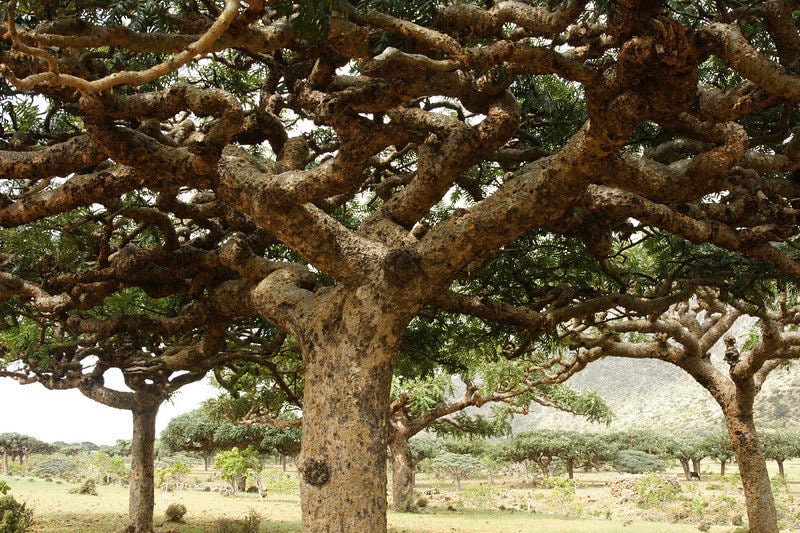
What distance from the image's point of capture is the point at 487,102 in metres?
5.27

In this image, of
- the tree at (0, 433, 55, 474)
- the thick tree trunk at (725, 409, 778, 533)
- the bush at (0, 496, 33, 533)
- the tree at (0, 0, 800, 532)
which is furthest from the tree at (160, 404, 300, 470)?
the tree at (0, 0, 800, 532)

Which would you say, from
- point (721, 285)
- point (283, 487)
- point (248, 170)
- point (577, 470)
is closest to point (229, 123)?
point (248, 170)

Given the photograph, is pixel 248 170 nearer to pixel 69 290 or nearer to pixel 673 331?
pixel 69 290

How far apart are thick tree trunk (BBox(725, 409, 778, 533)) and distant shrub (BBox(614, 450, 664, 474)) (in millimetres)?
43594

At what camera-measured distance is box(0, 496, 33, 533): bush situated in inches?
442

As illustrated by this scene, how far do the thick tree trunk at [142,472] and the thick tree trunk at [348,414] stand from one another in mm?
10781

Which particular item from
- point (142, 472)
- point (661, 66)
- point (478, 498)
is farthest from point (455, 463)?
point (661, 66)

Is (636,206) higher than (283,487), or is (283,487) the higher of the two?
(636,206)

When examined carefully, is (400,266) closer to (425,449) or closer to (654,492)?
(654,492)

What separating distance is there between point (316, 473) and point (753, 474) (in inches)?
395

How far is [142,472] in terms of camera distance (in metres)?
13.9

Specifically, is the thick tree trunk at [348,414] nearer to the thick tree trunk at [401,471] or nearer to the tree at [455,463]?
the thick tree trunk at [401,471]

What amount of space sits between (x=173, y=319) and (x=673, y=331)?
8873 mm

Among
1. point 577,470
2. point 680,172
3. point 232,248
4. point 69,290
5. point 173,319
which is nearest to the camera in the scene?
point 680,172
